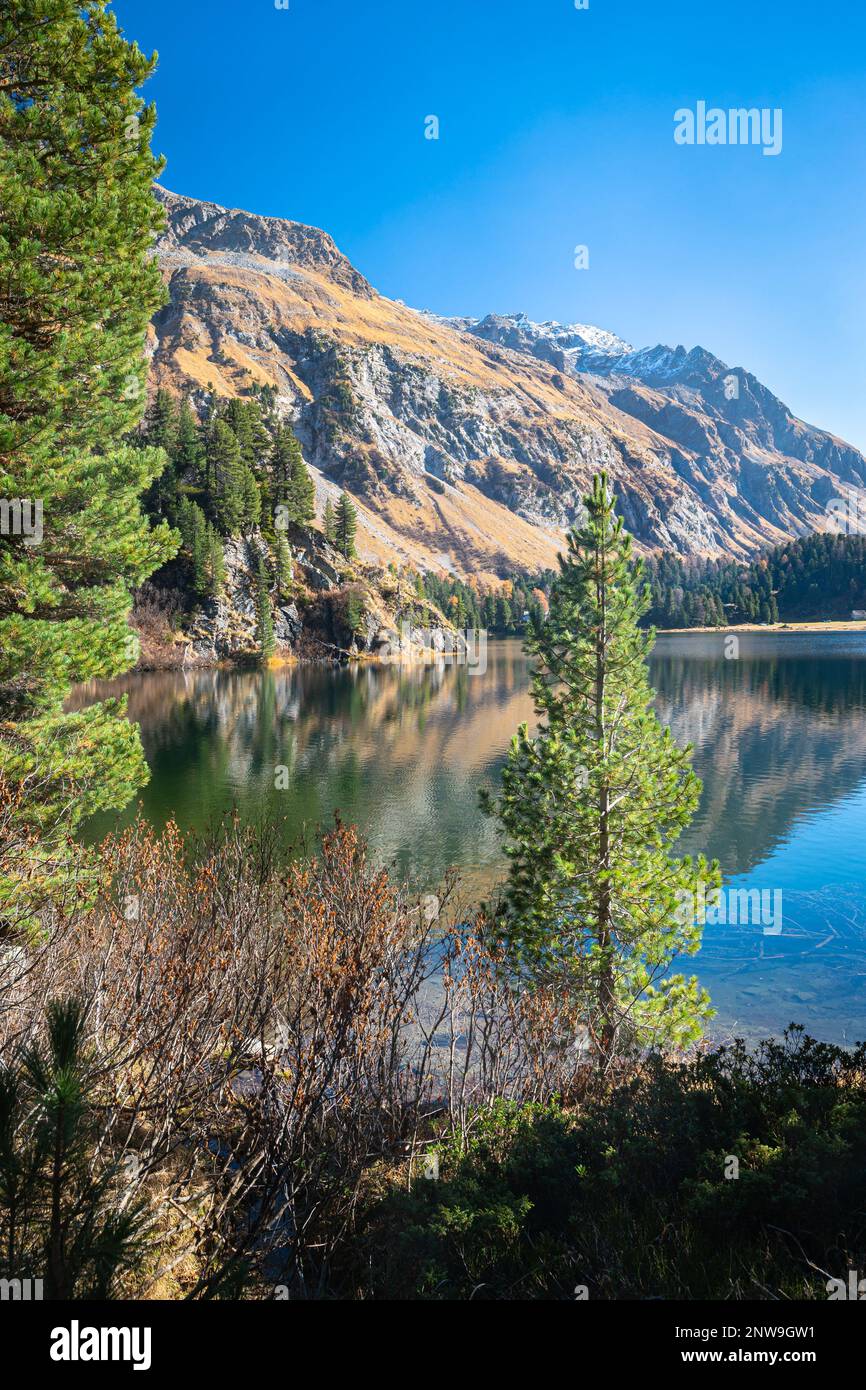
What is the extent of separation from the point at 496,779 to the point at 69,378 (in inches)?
1306

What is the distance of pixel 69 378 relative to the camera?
39.9 ft

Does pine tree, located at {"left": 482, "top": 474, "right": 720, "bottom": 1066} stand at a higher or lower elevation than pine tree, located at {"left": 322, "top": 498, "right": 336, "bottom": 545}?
lower

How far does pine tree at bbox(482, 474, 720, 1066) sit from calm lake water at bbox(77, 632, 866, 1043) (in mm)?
4434

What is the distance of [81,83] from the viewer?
40.2 ft

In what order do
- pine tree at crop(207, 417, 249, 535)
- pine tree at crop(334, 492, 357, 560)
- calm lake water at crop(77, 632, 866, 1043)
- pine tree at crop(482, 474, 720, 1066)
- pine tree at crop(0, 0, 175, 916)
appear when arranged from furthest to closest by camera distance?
1. pine tree at crop(334, 492, 357, 560)
2. pine tree at crop(207, 417, 249, 535)
3. calm lake water at crop(77, 632, 866, 1043)
4. pine tree at crop(482, 474, 720, 1066)
5. pine tree at crop(0, 0, 175, 916)

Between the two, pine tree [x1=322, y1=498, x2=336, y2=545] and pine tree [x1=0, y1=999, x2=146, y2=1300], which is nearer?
pine tree [x1=0, y1=999, x2=146, y2=1300]

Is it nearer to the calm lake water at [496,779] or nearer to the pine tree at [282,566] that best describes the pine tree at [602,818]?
the calm lake water at [496,779]

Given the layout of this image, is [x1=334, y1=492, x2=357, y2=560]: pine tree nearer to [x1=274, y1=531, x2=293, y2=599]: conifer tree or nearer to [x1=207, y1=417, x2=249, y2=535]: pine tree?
[x1=274, y1=531, x2=293, y2=599]: conifer tree

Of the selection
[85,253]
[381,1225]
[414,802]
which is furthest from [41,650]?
[414,802]

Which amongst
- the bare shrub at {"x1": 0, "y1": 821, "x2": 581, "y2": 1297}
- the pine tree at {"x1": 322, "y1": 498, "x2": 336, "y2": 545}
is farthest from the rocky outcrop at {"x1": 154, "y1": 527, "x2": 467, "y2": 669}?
the bare shrub at {"x1": 0, "y1": 821, "x2": 581, "y2": 1297}

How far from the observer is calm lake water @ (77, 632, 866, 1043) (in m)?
21.2

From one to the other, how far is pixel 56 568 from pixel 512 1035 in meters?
11.1

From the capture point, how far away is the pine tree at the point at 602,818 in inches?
571
